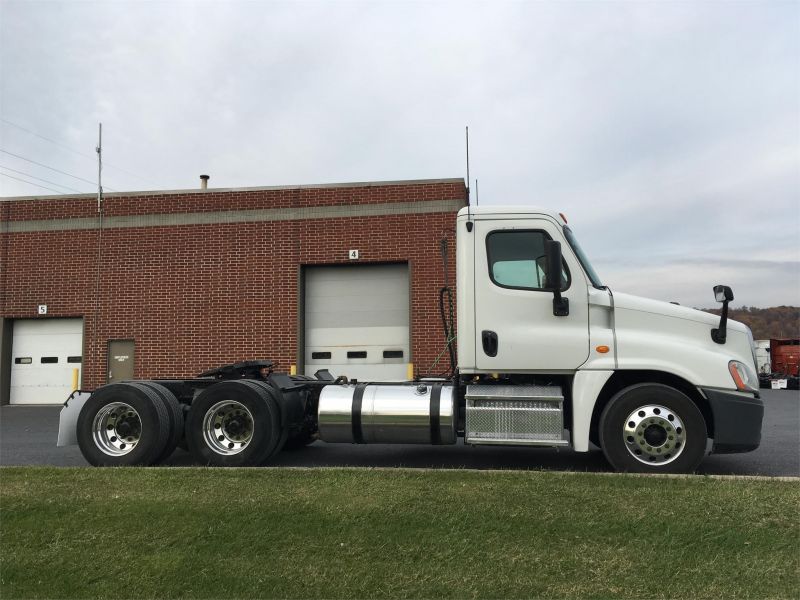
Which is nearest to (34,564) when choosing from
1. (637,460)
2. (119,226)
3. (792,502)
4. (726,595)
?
(726,595)

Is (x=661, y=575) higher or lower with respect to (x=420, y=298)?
lower

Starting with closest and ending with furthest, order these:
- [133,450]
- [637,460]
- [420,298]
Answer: [637,460] → [133,450] → [420,298]

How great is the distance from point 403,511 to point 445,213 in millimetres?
10413

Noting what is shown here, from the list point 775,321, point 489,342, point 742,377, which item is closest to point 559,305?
point 489,342

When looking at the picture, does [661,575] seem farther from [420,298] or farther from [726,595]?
[420,298]

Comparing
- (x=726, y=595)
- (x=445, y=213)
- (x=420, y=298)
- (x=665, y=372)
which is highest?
(x=445, y=213)

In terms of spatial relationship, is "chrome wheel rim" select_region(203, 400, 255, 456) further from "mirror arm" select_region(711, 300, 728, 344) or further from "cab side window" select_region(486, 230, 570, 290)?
"mirror arm" select_region(711, 300, 728, 344)

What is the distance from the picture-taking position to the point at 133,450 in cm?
654

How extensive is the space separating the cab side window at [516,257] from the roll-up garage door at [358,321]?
8084 mm

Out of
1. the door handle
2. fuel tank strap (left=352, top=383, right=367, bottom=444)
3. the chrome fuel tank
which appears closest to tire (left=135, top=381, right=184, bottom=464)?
the chrome fuel tank

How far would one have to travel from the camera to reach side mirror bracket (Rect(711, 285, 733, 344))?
5676 millimetres

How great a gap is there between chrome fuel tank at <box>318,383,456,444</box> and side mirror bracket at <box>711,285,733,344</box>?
8.88 ft

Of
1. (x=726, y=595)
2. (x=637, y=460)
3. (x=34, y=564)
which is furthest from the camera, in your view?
(x=637, y=460)

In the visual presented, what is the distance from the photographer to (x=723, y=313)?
19.1 feet
